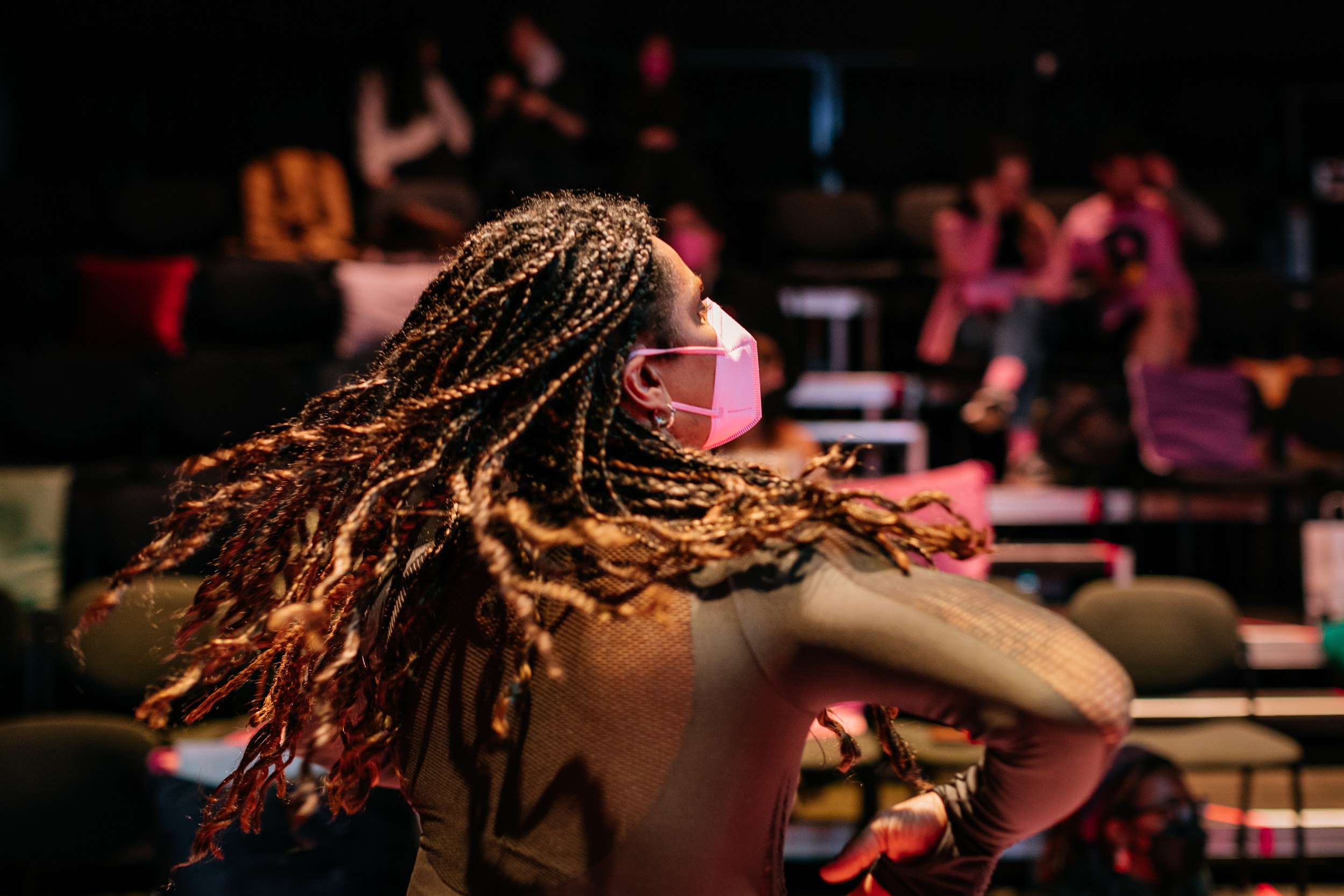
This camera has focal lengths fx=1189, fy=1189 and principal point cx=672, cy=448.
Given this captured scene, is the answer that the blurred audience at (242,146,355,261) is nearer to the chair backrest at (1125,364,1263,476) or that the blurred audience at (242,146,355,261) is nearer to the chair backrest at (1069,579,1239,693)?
the chair backrest at (1125,364,1263,476)

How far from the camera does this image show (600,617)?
2.97 feet

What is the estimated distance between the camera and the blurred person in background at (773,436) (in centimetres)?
348

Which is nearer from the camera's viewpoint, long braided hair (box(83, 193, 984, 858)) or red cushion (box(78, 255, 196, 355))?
long braided hair (box(83, 193, 984, 858))

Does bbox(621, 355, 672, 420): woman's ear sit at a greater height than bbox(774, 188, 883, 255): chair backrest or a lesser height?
lesser

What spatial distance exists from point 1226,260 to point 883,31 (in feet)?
7.44

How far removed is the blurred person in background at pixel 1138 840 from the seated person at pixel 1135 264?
2.43 m

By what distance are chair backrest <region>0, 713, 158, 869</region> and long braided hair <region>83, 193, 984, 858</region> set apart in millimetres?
2246

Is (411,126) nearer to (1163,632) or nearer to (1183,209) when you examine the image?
(1183,209)

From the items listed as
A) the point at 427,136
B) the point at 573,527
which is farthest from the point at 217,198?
the point at 573,527

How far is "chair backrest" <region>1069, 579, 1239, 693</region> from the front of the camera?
11.7 ft

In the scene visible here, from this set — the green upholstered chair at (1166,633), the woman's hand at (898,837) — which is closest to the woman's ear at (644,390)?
the woman's hand at (898,837)

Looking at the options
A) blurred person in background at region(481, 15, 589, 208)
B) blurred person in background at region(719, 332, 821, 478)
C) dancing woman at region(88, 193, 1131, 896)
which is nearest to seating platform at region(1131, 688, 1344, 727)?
blurred person in background at region(719, 332, 821, 478)

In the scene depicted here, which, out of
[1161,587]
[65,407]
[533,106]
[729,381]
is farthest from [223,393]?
[729,381]

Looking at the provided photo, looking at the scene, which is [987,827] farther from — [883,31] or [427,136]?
[883,31]
